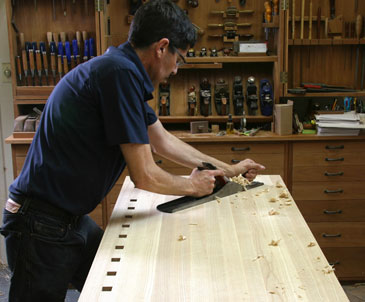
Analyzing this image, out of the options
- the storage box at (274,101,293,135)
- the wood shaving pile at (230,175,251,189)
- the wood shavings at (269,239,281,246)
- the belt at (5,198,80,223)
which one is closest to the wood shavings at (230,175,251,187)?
the wood shaving pile at (230,175,251,189)

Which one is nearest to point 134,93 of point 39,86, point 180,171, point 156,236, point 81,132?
point 81,132

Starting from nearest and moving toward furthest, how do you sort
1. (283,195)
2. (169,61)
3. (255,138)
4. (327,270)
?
1. (327,270)
2. (169,61)
3. (283,195)
4. (255,138)

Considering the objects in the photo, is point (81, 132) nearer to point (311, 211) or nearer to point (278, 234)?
point (278, 234)

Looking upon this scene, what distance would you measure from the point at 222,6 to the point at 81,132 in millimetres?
2438

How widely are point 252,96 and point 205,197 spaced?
1.87 metres

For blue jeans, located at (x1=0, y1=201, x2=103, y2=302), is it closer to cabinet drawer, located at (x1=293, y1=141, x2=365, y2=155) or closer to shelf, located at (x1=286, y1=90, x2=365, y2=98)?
cabinet drawer, located at (x1=293, y1=141, x2=365, y2=155)

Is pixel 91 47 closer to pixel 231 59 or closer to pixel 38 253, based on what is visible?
pixel 231 59

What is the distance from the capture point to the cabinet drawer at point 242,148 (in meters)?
3.47

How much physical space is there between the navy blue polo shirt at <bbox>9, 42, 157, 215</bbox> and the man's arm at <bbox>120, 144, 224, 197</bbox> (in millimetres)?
48

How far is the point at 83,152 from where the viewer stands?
1.73 m

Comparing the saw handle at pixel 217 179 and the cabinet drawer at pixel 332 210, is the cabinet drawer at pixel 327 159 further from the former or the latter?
the saw handle at pixel 217 179

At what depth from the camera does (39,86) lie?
3.58 metres

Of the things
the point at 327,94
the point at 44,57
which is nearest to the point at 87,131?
the point at 44,57

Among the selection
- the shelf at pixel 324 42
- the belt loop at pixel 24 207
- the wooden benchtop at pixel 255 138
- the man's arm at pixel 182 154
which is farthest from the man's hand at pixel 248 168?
the shelf at pixel 324 42
